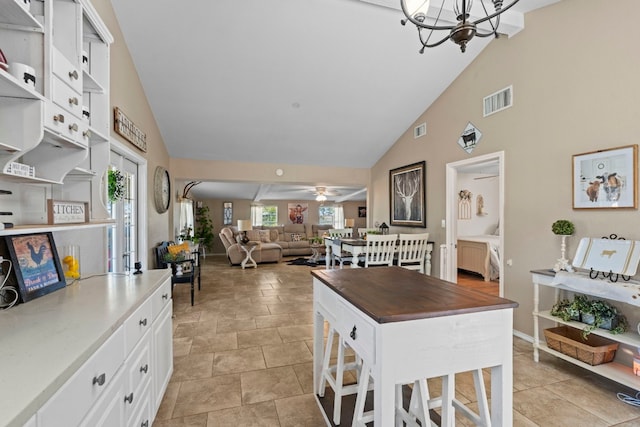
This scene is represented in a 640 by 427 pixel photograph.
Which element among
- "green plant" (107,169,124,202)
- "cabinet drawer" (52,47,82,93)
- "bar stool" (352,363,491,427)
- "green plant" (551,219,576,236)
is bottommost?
"bar stool" (352,363,491,427)

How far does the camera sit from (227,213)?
396 inches

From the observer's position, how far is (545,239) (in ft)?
9.47

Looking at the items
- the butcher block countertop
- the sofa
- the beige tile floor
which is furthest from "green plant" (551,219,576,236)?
the sofa

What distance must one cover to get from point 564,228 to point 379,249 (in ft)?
7.05

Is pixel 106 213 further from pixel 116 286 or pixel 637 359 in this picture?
pixel 637 359

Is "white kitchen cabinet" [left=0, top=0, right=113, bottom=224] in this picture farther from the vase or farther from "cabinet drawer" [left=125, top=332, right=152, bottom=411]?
the vase

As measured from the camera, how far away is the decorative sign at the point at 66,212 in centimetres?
148

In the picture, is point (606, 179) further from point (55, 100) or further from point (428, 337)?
point (55, 100)

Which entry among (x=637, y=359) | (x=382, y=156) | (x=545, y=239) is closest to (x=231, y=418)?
(x=637, y=359)

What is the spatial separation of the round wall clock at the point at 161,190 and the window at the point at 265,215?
558cm

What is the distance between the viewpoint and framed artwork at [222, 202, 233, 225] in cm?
1002

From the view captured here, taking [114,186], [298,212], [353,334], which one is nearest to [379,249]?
[353,334]

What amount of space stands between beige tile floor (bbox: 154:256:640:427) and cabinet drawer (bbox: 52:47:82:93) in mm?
2001

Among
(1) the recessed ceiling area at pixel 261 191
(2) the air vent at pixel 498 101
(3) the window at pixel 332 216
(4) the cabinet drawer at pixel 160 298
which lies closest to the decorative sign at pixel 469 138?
(2) the air vent at pixel 498 101
